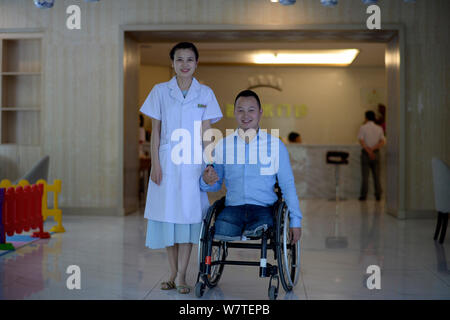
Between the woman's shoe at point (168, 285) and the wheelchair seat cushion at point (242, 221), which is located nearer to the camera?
the wheelchair seat cushion at point (242, 221)

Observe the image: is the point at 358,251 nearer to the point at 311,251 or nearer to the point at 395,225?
the point at 311,251

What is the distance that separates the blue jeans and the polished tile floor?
42 cm

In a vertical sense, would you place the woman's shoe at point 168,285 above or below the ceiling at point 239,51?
below

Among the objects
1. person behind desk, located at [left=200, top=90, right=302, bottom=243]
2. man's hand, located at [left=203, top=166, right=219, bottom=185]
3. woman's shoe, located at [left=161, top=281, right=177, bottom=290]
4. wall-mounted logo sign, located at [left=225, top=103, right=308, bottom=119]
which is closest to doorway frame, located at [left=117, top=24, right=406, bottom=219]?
woman's shoe, located at [left=161, top=281, right=177, bottom=290]

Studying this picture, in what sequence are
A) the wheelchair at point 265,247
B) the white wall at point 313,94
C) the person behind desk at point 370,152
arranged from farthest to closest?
the white wall at point 313,94
the person behind desk at point 370,152
the wheelchair at point 265,247

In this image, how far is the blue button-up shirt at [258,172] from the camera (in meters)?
2.73

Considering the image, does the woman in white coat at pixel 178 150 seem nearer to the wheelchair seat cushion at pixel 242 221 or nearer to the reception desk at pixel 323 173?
the wheelchair seat cushion at pixel 242 221

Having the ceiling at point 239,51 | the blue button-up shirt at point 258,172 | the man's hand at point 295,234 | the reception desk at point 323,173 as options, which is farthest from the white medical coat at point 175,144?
the reception desk at point 323,173

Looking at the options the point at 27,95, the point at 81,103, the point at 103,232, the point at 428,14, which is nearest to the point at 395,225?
the point at 428,14

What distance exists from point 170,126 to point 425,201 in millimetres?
4590

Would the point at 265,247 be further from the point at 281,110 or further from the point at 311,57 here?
the point at 281,110

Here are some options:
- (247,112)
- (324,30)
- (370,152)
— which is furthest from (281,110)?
(247,112)

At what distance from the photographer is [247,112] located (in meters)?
2.77

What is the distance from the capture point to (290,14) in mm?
6367
